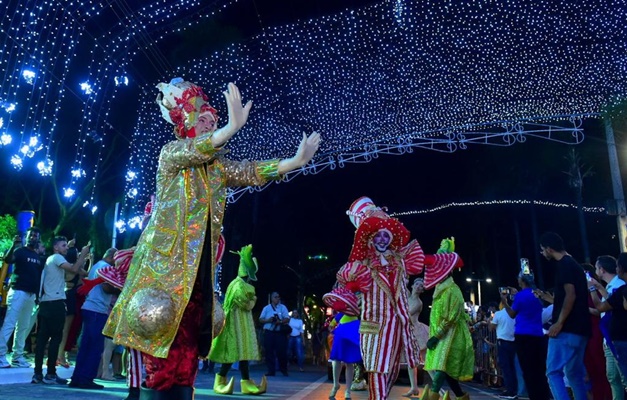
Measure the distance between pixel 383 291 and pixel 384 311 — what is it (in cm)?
19

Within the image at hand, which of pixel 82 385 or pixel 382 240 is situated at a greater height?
pixel 382 240

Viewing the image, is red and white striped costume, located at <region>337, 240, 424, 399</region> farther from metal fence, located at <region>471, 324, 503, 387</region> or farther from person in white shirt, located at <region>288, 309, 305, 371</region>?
person in white shirt, located at <region>288, 309, 305, 371</region>

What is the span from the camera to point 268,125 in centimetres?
1252

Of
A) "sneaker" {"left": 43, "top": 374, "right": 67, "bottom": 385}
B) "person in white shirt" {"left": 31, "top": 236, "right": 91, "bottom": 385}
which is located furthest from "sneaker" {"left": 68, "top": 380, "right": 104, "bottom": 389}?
"person in white shirt" {"left": 31, "top": 236, "right": 91, "bottom": 385}

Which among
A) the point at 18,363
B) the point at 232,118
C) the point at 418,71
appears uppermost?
the point at 418,71

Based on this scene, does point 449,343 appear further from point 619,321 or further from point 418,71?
point 418,71

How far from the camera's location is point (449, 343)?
744cm

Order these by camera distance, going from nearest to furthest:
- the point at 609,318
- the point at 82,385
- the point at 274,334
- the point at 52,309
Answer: the point at 609,318, the point at 82,385, the point at 52,309, the point at 274,334

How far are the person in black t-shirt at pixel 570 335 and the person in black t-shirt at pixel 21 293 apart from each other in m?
6.35

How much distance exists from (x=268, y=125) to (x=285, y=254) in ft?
76.2

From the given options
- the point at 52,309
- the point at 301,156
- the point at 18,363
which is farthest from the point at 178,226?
the point at 18,363

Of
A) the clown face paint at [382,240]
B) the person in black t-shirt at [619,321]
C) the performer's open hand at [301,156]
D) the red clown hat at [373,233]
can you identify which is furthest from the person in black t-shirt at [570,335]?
the performer's open hand at [301,156]

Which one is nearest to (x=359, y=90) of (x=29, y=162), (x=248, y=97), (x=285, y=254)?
(x=248, y=97)

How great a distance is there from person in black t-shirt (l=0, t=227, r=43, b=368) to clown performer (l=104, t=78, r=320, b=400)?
5660mm
